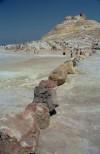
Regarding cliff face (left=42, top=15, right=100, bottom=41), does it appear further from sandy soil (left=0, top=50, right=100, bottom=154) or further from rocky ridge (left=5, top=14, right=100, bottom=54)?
sandy soil (left=0, top=50, right=100, bottom=154)

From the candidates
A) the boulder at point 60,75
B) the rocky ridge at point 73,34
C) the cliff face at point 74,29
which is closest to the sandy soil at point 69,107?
the boulder at point 60,75

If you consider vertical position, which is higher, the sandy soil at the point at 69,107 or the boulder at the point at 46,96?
the boulder at the point at 46,96

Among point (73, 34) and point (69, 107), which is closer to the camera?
point (69, 107)

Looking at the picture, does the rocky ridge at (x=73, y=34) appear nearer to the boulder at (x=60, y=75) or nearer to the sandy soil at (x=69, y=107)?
the boulder at (x=60, y=75)

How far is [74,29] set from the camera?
6388cm

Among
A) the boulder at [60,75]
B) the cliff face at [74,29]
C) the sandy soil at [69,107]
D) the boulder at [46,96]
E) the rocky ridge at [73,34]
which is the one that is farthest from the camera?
the cliff face at [74,29]

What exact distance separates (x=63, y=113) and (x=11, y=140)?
4.39 metres

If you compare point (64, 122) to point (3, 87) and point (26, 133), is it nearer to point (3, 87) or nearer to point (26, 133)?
point (26, 133)

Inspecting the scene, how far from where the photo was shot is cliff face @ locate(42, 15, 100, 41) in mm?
58153

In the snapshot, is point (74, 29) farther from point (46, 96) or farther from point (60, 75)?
point (46, 96)

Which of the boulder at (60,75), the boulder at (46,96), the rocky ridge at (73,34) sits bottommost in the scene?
the rocky ridge at (73,34)

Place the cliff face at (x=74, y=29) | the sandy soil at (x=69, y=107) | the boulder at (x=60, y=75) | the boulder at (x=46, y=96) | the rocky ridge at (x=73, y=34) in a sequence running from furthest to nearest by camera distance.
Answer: the cliff face at (x=74, y=29) → the rocky ridge at (x=73, y=34) → the boulder at (x=60, y=75) → the boulder at (x=46, y=96) → the sandy soil at (x=69, y=107)

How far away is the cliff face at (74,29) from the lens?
5815cm

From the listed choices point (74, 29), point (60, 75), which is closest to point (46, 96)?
point (60, 75)
